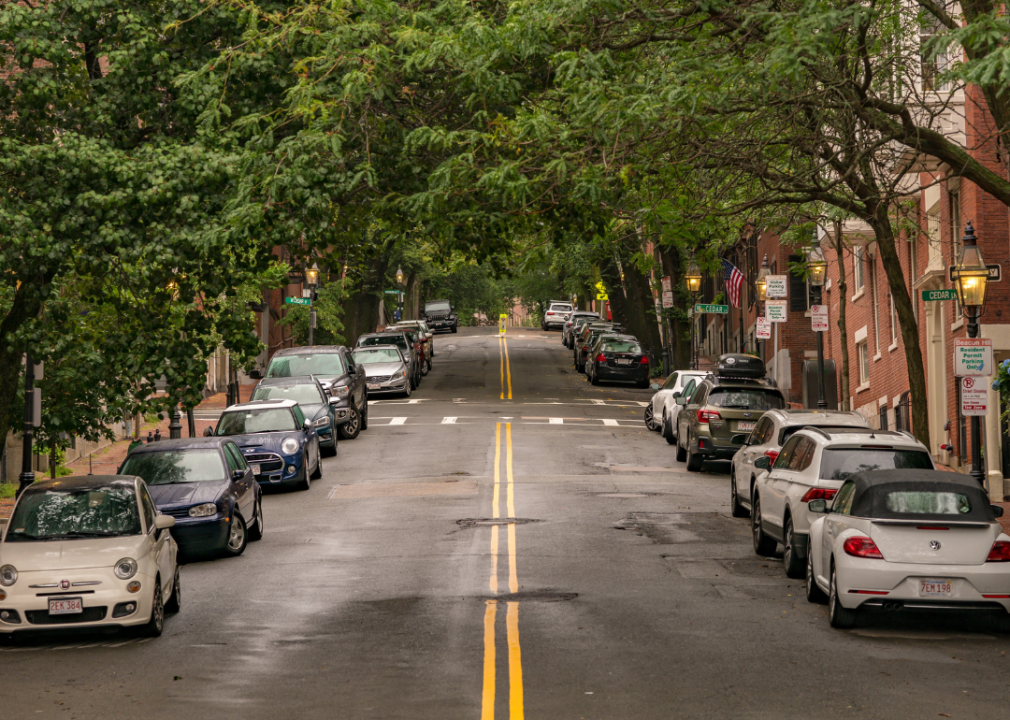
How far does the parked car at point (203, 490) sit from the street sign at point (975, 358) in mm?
9643

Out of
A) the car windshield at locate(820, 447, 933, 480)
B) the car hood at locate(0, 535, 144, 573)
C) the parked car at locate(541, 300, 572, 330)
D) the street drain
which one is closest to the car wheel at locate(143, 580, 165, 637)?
the car hood at locate(0, 535, 144, 573)

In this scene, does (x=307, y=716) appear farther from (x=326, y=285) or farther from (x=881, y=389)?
(x=326, y=285)

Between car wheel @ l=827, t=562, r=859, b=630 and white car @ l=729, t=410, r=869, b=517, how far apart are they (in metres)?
4.83

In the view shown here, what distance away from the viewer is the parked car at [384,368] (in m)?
41.4

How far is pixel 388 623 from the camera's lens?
12.3 meters

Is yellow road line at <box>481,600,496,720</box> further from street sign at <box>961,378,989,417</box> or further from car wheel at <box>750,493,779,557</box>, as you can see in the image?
street sign at <box>961,378,989,417</box>

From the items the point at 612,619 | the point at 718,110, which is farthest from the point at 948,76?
the point at 612,619

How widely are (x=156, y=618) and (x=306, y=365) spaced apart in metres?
20.6

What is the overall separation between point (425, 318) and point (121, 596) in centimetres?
7844

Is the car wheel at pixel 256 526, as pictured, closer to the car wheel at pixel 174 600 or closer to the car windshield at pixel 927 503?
the car wheel at pixel 174 600

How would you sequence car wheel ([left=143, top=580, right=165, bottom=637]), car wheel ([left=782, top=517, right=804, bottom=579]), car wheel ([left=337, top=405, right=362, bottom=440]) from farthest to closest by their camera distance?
car wheel ([left=337, top=405, right=362, bottom=440])
car wheel ([left=782, top=517, right=804, bottom=579])
car wheel ([left=143, top=580, right=165, bottom=637])

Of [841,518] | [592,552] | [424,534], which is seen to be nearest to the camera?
[841,518]

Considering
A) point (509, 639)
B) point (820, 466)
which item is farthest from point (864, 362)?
point (509, 639)

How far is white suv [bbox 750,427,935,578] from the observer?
14.3m
